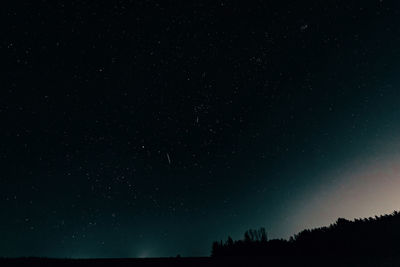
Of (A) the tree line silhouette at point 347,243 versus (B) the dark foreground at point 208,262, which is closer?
(B) the dark foreground at point 208,262

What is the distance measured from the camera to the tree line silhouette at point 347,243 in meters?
18.9

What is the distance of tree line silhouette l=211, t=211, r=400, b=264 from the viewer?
1886cm

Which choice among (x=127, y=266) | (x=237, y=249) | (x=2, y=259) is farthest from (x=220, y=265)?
(x=237, y=249)

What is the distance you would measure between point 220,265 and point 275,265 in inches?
118

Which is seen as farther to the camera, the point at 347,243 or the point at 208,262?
the point at 347,243

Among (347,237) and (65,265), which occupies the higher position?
(347,237)

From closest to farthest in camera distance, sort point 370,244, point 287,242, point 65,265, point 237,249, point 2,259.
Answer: point 2,259, point 65,265, point 370,244, point 287,242, point 237,249

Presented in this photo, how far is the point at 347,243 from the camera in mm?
21062

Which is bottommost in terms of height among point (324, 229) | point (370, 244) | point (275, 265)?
point (275, 265)

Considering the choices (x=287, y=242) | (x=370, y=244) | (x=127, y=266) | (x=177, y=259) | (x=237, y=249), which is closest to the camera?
(x=127, y=266)

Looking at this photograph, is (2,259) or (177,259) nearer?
(2,259)

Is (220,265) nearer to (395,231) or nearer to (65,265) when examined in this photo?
(65,265)

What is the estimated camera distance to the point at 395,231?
20562 millimetres

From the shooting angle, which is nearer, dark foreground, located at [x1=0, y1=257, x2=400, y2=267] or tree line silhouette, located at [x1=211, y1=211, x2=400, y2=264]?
dark foreground, located at [x1=0, y1=257, x2=400, y2=267]
